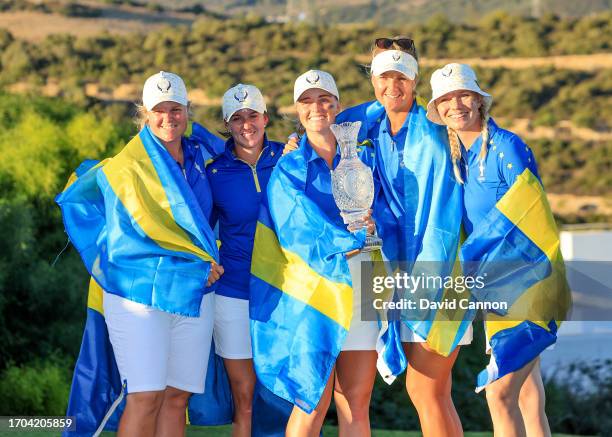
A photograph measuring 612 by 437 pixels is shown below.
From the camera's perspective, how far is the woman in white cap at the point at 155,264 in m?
4.80

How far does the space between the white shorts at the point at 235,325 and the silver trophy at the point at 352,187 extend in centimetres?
73

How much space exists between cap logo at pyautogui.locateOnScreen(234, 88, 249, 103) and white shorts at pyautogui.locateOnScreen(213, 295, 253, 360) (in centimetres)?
92

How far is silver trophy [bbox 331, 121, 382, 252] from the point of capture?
455 centimetres

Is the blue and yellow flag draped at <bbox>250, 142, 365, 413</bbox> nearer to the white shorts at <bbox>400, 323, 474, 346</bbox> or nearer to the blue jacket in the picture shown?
the blue jacket

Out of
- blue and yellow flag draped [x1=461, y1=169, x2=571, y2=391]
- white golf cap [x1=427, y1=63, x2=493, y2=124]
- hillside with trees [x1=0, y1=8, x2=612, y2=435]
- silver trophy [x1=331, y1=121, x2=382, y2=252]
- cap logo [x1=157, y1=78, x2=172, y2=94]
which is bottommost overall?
blue and yellow flag draped [x1=461, y1=169, x2=571, y2=391]

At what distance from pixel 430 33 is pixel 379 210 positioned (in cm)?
3901

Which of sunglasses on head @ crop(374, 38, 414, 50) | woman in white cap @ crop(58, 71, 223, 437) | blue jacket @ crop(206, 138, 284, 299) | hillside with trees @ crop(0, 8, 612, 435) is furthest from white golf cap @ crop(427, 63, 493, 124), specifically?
hillside with trees @ crop(0, 8, 612, 435)

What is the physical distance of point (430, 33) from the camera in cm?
4288

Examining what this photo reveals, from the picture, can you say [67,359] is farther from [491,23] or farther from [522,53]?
[491,23]

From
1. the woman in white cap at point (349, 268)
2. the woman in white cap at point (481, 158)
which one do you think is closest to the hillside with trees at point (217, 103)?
the woman in white cap at point (349, 268)

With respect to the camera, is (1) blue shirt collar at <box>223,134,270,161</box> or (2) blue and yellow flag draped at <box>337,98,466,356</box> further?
(1) blue shirt collar at <box>223,134,270,161</box>

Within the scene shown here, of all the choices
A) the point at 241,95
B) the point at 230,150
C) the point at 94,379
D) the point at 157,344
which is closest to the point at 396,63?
the point at 241,95

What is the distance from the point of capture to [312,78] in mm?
4832

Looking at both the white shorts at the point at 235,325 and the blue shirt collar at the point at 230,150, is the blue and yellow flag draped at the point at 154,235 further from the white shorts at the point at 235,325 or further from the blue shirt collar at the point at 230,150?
the blue shirt collar at the point at 230,150
